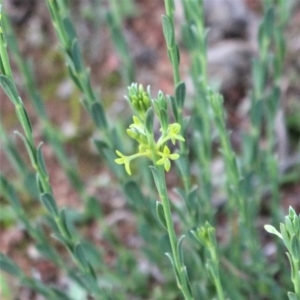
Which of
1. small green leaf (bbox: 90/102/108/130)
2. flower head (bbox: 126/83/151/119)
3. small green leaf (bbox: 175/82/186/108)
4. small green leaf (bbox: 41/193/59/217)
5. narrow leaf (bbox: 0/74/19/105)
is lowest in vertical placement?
small green leaf (bbox: 41/193/59/217)

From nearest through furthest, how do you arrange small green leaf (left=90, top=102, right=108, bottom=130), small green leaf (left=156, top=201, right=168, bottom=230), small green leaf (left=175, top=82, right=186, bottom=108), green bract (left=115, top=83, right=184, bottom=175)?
green bract (left=115, top=83, right=184, bottom=175) < small green leaf (left=156, top=201, right=168, bottom=230) < small green leaf (left=175, top=82, right=186, bottom=108) < small green leaf (left=90, top=102, right=108, bottom=130)

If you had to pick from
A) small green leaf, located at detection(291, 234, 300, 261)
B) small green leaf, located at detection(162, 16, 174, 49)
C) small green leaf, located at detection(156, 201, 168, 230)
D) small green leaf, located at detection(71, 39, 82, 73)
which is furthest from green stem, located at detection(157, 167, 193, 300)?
small green leaf, located at detection(71, 39, 82, 73)

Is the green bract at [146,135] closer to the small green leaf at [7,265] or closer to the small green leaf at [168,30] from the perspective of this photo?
the small green leaf at [168,30]

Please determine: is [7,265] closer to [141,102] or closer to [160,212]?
[160,212]

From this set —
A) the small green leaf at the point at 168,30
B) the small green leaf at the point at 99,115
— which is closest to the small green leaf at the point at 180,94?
the small green leaf at the point at 168,30

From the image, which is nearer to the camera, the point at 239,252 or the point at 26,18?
the point at 239,252

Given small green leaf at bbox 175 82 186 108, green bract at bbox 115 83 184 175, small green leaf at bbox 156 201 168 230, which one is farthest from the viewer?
small green leaf at bbox 175 82 186 108

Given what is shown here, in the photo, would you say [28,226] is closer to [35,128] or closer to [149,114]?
[149,114]

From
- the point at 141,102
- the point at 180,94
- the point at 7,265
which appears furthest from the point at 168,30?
the point at 7,265

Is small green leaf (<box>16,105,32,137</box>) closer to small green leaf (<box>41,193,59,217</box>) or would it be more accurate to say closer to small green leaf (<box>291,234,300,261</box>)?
small green leaf (<box>41,193,59,217</box>)

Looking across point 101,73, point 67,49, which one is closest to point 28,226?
point 67,49

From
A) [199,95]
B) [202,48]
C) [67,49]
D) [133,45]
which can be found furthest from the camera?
[133,45]
